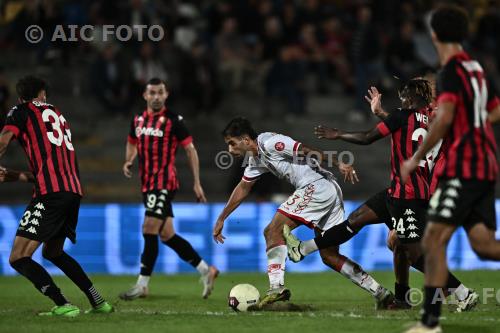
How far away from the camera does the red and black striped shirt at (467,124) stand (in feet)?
21.7

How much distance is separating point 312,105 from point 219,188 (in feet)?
10.7

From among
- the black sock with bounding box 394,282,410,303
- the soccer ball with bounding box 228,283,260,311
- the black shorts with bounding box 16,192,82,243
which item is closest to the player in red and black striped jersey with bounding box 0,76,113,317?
the black shorts with bounding box 16,192,82,243

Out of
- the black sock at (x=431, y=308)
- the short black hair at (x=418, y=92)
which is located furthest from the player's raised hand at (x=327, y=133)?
the black sock at (x=431, y=308)

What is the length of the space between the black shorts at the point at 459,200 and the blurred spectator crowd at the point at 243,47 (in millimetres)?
11549

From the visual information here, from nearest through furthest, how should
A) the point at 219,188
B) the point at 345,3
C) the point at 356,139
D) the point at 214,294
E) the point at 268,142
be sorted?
1. the point at 356,139
2. the point at 268,142
3. the point at 214,294
4. the point at 219,188
5. the point at 345,3

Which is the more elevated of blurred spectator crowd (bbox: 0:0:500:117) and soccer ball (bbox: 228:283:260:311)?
blurred spectator crowd (bbox: 0:0:500:117)

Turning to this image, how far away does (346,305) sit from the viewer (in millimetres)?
9445

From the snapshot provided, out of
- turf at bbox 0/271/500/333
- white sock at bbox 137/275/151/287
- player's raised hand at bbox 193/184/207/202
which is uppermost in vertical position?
player's raised hand at bbox 193/184/207/202

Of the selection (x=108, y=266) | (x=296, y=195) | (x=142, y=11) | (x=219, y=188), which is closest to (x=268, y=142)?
(x=296, y=195)

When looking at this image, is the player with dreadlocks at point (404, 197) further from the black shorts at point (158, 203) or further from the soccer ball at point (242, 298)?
the black shorts at point (158, 203)

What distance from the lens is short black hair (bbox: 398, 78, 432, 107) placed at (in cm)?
877

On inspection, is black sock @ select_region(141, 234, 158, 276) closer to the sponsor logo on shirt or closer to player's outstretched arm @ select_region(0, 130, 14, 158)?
the sponsor logo on shirt

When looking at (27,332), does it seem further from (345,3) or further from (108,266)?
(345,3)

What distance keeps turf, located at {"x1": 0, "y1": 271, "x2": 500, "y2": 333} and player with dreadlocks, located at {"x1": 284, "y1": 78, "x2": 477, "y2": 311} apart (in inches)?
22.0
